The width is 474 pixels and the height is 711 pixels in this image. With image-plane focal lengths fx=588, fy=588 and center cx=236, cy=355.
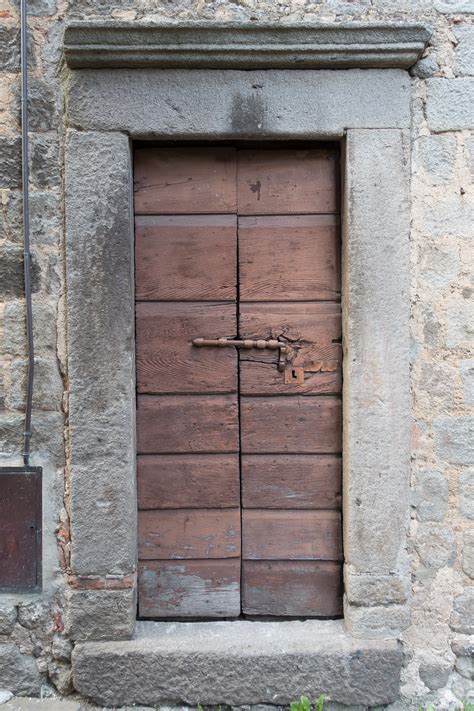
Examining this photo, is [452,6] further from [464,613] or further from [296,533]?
[464,613]

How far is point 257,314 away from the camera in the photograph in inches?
95.7

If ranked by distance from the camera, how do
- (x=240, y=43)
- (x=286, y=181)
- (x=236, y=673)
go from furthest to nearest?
(x=286, y=181) < (x=236, y=673) < (x=240, y=43)

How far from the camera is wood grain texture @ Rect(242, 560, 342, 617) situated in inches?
97.8

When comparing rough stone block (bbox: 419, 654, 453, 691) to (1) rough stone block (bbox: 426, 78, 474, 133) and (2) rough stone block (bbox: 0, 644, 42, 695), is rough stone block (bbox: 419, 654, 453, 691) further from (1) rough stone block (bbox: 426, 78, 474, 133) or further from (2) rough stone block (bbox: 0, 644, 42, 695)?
(1) rough stone block (bbox: 426, 78, 474, 133)

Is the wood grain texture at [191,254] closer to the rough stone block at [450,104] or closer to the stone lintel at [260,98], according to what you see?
the stone lintel at [260,98]

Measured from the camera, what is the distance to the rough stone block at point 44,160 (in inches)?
90.7

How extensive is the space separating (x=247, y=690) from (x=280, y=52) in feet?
8.15

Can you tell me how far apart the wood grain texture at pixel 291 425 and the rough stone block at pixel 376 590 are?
1.71ft

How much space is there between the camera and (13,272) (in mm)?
2320

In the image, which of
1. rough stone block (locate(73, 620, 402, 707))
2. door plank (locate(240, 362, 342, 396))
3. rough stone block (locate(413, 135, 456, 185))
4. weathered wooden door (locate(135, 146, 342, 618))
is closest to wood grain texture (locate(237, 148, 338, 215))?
weathered wooden door (locate(135, 146, 342, 618))

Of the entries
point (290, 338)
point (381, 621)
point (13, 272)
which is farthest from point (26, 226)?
point (381, 621)

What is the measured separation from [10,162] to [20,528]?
144cm

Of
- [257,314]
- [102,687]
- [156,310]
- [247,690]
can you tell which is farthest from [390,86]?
[102,687]

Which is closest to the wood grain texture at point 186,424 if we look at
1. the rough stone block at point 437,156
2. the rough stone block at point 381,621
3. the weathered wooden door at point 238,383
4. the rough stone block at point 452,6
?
the weathered wooden door at point 238,383
